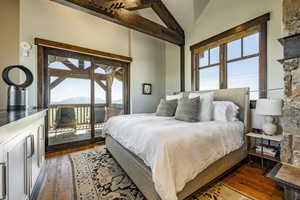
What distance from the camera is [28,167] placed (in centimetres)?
126

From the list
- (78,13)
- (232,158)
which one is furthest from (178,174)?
(78,13)

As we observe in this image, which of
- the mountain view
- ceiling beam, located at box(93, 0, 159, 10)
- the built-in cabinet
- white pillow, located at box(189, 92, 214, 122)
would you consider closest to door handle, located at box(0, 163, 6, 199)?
the built-in cabinet

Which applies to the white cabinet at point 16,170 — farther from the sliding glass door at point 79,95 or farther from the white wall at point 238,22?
the white wall at point 238,22

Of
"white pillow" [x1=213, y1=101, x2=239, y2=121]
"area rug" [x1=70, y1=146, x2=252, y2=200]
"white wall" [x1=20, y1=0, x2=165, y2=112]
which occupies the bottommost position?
"area rug" [x1=70, y1=146, x2=252, y2=200]

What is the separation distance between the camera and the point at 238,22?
282 cm

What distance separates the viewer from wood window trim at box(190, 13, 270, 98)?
2.46 meters

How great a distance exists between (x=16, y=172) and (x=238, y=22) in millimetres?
3958

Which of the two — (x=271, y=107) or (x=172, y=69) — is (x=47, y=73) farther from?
(x=271, y=107)

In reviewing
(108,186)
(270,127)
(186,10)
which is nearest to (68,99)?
(108,186)

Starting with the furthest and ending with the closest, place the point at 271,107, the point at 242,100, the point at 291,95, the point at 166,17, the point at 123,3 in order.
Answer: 1. the point at 166,17
2. the point at 123,3
3. the point at 242,100
4. the point at 271,107
5. the point at 291,95

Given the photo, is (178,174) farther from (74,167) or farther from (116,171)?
(74,167)

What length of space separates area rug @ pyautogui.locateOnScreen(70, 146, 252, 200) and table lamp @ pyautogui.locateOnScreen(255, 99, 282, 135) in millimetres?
1164

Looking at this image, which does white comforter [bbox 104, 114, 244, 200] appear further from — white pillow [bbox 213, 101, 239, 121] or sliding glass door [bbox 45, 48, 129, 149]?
sliding glass door [bbox 45, 48, 129, 149]

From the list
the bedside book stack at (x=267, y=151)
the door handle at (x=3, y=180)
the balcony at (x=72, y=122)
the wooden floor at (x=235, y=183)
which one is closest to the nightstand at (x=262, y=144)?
the bedside book stack at (x=267, y=151)
